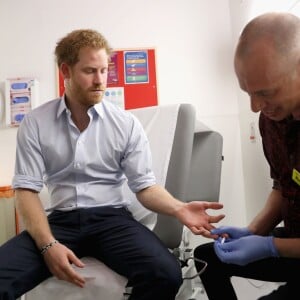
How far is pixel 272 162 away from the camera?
962 millimetres

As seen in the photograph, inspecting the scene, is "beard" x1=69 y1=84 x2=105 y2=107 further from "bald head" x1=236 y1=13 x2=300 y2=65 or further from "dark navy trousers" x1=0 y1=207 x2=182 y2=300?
"bald head" x1=236 y1=13 x2=300 y2=65

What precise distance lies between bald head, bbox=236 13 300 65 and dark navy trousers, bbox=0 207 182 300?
581 millimetres

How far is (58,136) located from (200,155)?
74cm

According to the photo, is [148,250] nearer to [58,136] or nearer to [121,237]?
[121,237]

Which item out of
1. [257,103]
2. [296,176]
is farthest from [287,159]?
[257,103]

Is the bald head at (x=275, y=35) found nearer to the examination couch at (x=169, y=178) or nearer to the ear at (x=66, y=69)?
the examination couch at (x=169, y=178)

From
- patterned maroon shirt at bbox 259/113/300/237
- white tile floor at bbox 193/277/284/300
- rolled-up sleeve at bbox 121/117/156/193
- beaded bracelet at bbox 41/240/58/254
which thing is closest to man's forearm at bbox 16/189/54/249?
beaded bracelet at bbox 41/240/58/254

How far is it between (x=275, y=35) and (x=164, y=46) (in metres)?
A: 1.56

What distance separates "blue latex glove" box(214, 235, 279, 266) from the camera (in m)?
0.83

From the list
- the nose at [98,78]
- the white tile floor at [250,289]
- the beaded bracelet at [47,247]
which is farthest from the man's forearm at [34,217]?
the white tile floor at [250,289]

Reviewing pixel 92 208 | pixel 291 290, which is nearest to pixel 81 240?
pixel 92 208

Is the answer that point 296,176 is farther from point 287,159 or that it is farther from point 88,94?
point 88,94

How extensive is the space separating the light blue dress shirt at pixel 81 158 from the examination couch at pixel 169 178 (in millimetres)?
108

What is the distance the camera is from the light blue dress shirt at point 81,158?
1171 mm
